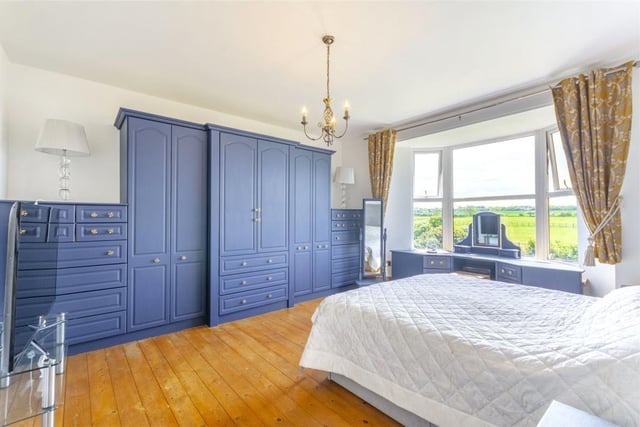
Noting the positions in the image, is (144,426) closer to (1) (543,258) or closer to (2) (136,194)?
(2) (136,194)

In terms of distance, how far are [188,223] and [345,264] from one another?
2.43 meters

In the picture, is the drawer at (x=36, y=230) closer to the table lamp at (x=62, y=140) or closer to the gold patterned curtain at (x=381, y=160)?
the table lamp at (x=62, y=140)

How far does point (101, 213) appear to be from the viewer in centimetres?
245

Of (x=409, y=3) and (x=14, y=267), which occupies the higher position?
(x=409, y=3)

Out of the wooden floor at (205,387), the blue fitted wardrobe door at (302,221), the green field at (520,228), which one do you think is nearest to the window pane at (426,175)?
the green field at (520,228)

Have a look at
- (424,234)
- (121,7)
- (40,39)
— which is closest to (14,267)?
(121,7)

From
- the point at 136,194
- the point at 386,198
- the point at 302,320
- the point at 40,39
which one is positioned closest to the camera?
the point at 40,39

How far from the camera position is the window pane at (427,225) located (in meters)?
4.57

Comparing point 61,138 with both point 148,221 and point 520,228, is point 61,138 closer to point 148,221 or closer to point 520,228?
point 148,221

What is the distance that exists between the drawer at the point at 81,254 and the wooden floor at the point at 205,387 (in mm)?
797

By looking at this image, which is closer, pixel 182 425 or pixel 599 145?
pixel 182 425

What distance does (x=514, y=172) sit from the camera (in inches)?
151

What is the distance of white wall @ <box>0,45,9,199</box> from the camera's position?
7.61 ft

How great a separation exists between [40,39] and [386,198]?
162 inches
